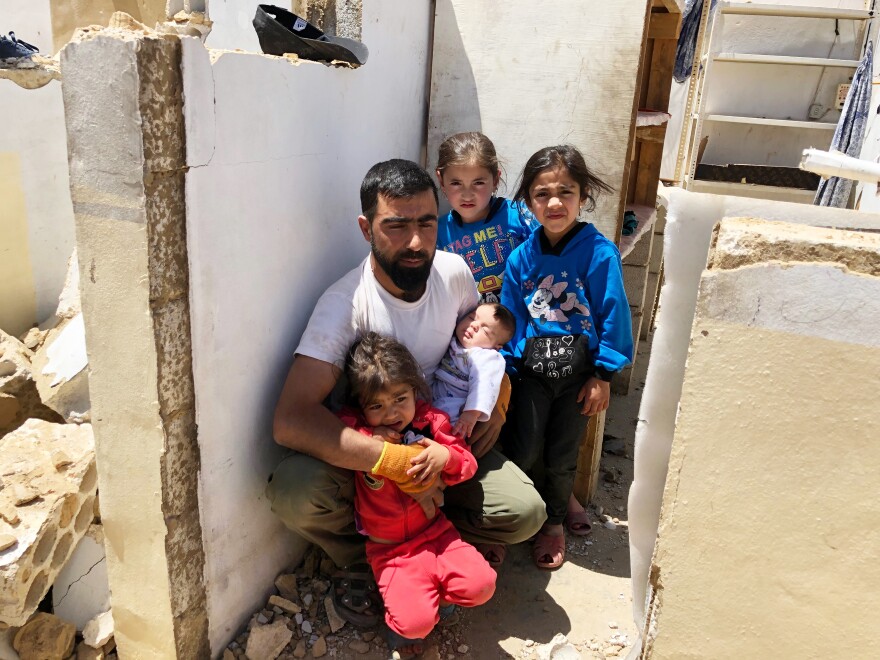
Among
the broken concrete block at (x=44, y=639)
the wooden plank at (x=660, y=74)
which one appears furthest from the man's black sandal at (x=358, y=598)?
the wooden plank at (x=660, y=74)

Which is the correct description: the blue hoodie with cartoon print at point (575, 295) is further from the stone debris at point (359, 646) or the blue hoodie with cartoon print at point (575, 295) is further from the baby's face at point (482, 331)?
the stone debris at point (359, 646)

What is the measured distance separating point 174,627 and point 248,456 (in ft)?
1.89

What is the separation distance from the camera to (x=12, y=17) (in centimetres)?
478

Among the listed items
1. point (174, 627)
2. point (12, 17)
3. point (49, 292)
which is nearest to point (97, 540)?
point (174, 627)

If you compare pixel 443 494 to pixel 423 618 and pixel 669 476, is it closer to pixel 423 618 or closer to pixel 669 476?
pixel 423 618

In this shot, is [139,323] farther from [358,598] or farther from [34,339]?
[34,339]

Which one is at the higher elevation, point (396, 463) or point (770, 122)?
point (770, 122)

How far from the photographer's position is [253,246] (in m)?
2.27

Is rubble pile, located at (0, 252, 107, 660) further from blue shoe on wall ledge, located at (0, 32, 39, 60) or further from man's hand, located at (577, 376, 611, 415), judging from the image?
man's hand, located at (577, 376, 611, 415)

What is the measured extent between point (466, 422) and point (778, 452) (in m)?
1.40

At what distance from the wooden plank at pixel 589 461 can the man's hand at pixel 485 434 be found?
0.78m

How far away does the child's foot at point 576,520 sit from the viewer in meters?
3.35

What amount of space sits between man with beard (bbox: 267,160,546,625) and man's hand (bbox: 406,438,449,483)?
129mm

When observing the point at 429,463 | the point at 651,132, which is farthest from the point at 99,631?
the point at 651,132
